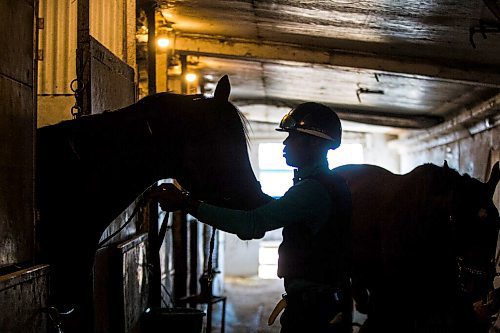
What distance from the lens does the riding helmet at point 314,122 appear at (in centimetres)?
273

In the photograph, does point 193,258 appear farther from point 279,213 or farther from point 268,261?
point 268,261

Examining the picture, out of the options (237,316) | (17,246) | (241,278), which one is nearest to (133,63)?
(17,246)

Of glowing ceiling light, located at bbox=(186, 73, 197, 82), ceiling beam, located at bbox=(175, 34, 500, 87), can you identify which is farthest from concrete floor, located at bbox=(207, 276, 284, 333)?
ceiling beam, located at bbox=(175, 34, 500, 87)

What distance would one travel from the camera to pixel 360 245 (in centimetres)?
552

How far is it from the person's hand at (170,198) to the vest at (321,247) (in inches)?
18.4

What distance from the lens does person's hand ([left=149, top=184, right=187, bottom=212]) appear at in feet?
7.77

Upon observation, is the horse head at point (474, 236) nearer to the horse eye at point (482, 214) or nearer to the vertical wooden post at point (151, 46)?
the horse eye at point (482, 214)

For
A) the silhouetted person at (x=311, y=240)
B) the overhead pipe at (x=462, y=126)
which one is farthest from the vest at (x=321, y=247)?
the overhead pipe at (x=462, y=126)

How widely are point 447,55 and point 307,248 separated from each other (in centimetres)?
378

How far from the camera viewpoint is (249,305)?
9.22 m

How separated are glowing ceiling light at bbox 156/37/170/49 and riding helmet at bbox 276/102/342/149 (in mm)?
3473

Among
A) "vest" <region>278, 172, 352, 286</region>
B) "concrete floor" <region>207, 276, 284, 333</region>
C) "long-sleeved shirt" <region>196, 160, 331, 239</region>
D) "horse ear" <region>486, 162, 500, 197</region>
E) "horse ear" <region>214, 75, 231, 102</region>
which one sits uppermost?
"horse ear" <region>214, 75, 231, 102</region>

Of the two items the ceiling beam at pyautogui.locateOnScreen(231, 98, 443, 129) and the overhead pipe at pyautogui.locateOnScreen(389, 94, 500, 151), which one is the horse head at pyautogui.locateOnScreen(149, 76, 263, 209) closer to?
the overhead pipe at pyautogui.locateOnScreen(389, 94, 500, 151)

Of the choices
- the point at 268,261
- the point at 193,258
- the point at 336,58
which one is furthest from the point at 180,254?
the point at 268,261
